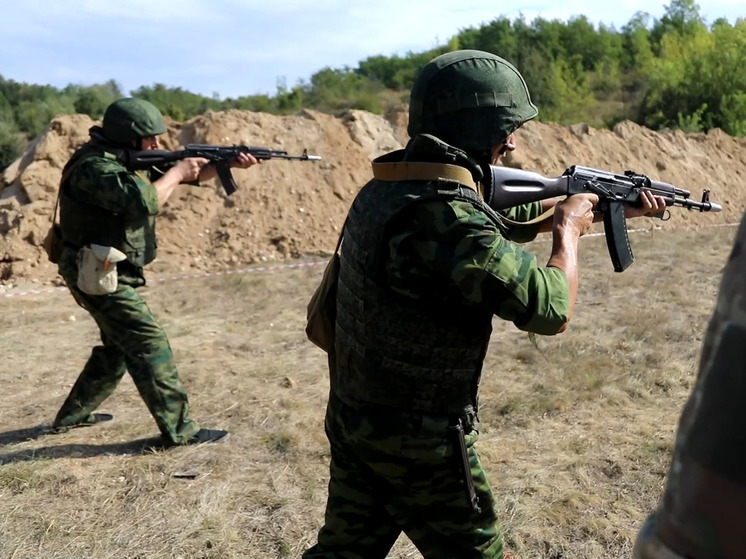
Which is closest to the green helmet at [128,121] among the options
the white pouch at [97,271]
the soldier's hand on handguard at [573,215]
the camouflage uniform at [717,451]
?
the white pouch at [97,271]

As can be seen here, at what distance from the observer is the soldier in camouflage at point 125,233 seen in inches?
161

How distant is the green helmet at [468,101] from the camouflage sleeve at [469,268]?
24 centimetres

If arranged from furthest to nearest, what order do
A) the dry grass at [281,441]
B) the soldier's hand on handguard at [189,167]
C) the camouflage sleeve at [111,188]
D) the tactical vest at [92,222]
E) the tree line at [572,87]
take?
the tree line at [572,87] → the soldier's hand on handguard at [189,167] → the tactical vest at [92,222] → the camouflage sleeve at [111,188] → the dry grass at [281,441]

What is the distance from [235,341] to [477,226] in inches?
201

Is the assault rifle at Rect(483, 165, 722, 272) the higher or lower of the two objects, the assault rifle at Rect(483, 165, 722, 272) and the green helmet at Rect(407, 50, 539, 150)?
the lower

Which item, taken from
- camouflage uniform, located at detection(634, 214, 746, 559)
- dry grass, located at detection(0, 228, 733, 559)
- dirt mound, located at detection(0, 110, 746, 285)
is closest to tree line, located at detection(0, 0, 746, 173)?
dirt mound, located at detection(0, 110, 746, 285)

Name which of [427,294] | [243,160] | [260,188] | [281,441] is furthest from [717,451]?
[260,188]

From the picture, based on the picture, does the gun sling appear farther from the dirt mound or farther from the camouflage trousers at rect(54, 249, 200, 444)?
the dirt mound

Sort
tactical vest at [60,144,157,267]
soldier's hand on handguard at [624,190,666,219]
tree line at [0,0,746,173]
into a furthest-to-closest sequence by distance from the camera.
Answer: tree line at [0,0,746,173] < tactical vest at [60,144,157,267] < soldier's hand on handguard at [624,190,666,219]

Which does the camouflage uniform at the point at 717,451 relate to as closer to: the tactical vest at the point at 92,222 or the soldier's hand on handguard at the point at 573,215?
the soldier's hand on handguard at the point at 573,215

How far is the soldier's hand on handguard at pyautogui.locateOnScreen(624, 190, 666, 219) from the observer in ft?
10.3

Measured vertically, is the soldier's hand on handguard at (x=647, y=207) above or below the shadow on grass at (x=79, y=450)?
above

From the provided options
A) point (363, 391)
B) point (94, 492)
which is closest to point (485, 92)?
point (363, 391)

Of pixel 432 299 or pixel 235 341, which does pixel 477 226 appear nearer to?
pixel 432 299
